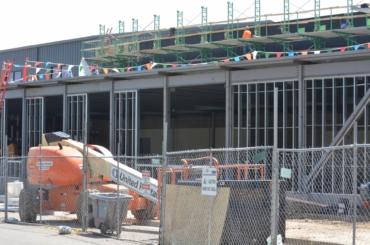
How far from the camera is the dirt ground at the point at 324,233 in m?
13.6

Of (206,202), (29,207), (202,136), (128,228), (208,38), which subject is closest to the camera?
(206,202)

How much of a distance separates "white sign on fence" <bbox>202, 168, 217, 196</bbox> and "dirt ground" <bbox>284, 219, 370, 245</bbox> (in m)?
2.96

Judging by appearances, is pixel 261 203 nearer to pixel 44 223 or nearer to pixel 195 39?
pixel 44 223

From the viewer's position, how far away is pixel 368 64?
21203 mm

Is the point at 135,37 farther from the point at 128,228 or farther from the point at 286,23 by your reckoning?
the point at 128,228

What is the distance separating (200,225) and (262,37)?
25.6 m

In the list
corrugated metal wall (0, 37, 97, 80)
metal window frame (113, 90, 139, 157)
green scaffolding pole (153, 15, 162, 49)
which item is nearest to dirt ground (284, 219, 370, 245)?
metal window frame (113, 90, 139, 157)

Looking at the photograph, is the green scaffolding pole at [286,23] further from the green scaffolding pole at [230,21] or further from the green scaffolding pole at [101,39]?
the green scaffolding pole at [101,39]

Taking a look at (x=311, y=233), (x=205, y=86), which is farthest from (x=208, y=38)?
(x=311, y=233)

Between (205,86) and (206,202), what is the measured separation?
55.7 ft

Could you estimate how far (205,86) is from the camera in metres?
29.3

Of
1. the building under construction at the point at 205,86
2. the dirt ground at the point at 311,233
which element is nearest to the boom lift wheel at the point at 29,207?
the dirt ground at the point at 311,233

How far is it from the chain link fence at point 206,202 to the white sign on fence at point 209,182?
0.02 m

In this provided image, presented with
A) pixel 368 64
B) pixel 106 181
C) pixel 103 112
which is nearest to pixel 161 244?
pixel 106 181
